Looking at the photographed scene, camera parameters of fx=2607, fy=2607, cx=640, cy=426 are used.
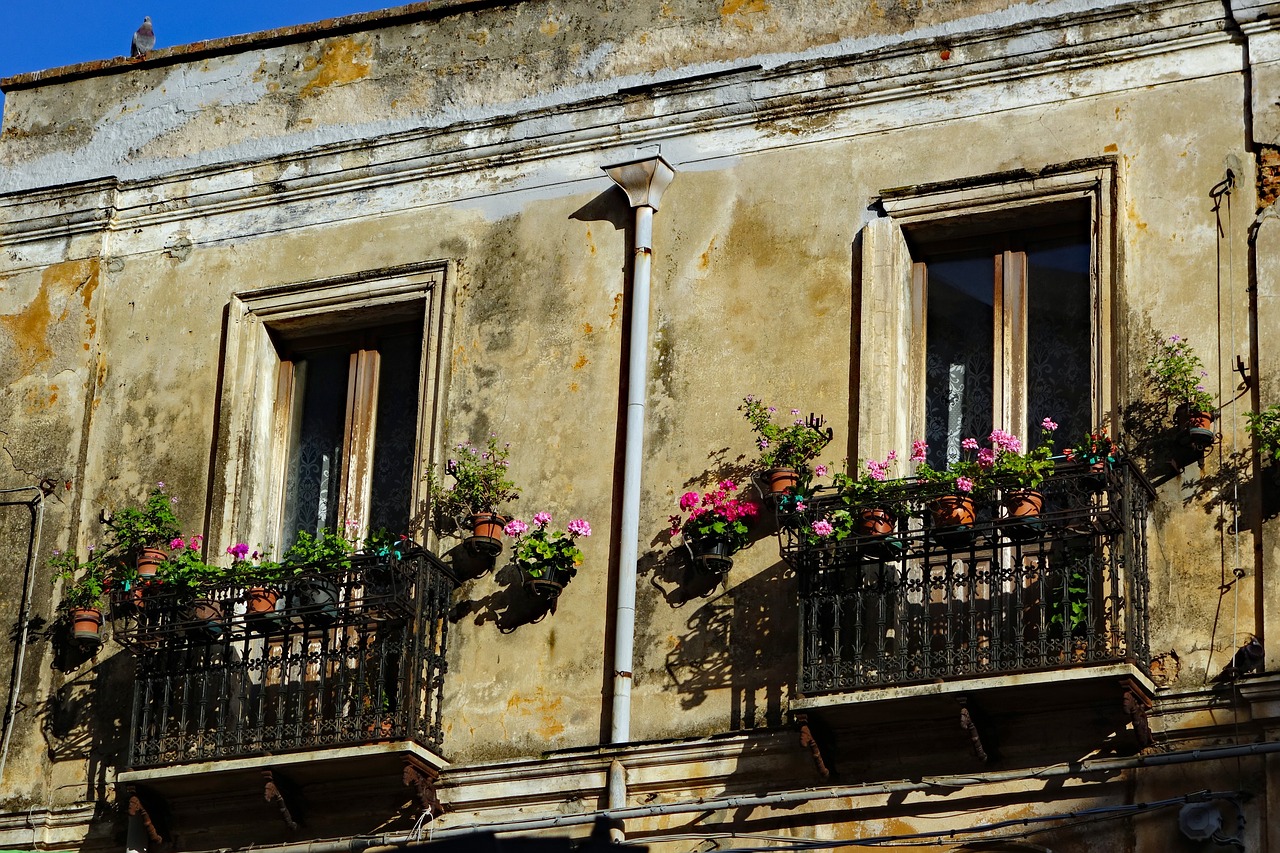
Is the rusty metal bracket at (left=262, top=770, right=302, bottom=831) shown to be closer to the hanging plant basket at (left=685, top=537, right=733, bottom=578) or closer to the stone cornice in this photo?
the hanging plant basket at (left=685, top=537, right=733, bottom=578)

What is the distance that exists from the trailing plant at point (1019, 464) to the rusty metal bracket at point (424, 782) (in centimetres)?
327

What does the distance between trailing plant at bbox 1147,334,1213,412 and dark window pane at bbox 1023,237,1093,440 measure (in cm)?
44

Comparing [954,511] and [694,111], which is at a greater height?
[694,111]

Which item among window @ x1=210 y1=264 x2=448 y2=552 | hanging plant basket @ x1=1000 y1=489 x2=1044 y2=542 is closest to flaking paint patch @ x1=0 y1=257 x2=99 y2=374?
window @ x1=210 y1=264 x2=448 y2=552

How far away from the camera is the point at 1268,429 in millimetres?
12508

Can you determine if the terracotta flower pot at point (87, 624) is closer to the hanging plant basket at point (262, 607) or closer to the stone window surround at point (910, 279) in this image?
the hanging plant basket at point (262, 607)

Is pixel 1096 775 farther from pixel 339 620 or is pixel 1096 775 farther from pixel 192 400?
pixel 192 400

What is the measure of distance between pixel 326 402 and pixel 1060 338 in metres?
4.38

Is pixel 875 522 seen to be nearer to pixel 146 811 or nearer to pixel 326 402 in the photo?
pixel 326 402

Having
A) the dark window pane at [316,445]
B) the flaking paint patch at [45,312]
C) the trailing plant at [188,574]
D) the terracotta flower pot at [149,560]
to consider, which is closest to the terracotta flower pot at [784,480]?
the dark window pane at [316,445]

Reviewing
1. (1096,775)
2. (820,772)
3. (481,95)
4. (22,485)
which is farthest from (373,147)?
(1096,775)

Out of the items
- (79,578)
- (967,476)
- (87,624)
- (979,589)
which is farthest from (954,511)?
(79,578)

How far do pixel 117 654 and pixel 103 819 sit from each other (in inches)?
38.8

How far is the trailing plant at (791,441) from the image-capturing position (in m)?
13.4
